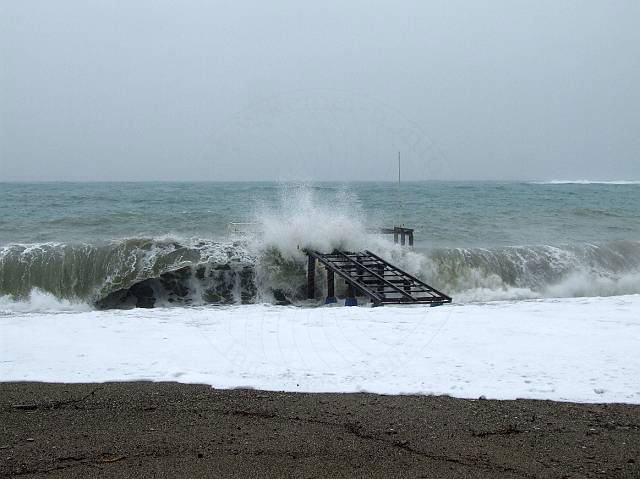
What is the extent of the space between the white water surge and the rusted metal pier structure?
5.75 ft

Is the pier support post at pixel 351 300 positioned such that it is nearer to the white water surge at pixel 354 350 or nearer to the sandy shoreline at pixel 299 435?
the white water surge at pixel 354 350

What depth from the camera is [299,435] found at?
3.79m

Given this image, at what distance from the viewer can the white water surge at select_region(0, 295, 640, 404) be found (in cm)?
489

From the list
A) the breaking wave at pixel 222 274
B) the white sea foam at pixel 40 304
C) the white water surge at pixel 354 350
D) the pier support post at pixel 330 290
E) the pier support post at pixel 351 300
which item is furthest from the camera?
the breaking wave at pixel 222 274

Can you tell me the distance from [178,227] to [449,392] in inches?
751

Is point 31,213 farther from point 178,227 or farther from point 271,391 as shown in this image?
point 271,391

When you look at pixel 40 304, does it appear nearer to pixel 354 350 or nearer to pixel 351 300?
pixel 351 300

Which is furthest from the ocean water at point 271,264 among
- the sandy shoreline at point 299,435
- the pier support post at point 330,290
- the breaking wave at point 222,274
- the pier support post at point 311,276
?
the sandy shoreline at point 299,435

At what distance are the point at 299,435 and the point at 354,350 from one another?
7.10 feet

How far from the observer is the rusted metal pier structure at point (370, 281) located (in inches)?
396

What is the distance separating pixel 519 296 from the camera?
13703 mm

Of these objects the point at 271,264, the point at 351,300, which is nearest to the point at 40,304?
the point at 271,264

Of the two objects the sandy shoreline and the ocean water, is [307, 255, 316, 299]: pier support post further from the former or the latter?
the sandy shoreline

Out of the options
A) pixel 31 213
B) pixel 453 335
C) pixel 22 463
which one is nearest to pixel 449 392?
pixel 453 335
